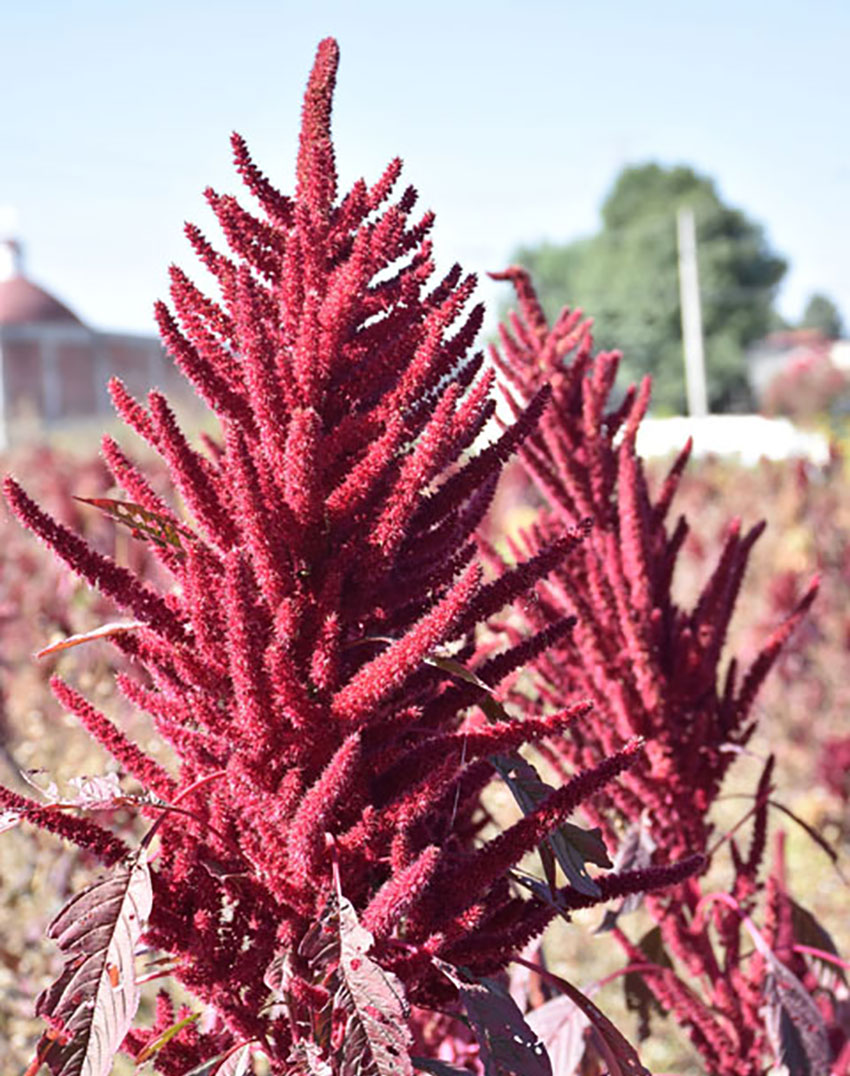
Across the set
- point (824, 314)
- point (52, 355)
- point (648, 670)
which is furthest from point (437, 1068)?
point (824, 314)

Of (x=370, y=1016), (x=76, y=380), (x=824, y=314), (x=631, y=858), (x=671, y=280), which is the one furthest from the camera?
(x=824, y=314)

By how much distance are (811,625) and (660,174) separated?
5508 centimetres

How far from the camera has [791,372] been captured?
30562 mm

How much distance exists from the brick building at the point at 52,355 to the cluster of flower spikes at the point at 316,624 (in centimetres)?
3464

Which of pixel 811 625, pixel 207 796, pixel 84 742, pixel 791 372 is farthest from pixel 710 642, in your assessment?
pixel 791 372

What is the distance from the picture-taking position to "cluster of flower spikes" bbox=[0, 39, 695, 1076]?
3.71ft

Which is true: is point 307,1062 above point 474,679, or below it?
below

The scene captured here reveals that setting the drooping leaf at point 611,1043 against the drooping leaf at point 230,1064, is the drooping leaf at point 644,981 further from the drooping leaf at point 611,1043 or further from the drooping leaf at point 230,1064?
the drooping leaf at point 230,1064

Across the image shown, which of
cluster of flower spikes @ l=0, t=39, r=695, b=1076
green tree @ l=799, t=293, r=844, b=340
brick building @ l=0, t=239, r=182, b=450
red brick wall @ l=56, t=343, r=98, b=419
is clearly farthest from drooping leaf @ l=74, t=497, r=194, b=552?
green tree @ l=799, t=293, r=844, b=340

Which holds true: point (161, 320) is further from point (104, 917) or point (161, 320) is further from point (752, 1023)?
point (752, 1023)

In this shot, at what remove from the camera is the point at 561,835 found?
47.2 inches

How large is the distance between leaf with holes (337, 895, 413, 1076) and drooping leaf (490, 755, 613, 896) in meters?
0.20

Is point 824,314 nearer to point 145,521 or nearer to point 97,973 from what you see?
point 145,521

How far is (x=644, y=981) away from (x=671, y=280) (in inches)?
2003
